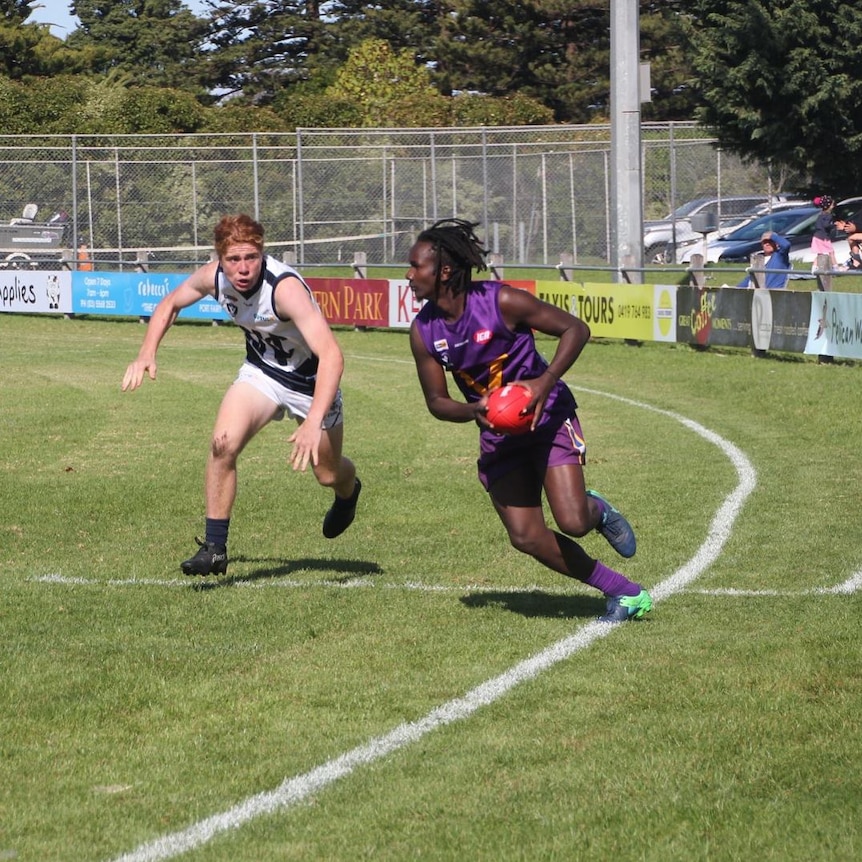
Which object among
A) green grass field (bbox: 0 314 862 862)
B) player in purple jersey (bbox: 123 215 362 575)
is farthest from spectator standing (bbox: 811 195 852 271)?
player in purple jersey (bbox: 123 215 362 575)

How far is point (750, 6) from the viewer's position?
31625 millimetres

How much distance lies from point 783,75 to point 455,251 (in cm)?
2719

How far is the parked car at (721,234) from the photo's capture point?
117 ft

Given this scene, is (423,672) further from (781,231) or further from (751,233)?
(751,233)

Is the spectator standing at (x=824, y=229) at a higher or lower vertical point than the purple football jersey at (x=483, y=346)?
higher

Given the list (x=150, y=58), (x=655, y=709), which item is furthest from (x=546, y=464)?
(x=150, y=58)

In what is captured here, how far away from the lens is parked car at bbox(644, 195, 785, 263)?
3706 cm

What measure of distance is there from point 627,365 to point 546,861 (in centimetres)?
1777

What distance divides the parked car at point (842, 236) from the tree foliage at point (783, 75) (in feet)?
5.12

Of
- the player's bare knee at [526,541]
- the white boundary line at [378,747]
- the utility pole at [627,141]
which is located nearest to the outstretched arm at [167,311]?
the player's bare knee at [526,541]

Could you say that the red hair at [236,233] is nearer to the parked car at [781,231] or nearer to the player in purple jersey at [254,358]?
the player in purple jersey at [254,358]

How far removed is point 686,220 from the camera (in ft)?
121

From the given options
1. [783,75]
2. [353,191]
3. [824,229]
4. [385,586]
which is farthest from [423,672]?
[353,191]

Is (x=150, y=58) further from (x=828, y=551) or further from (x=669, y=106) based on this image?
(x=828, y=551)
